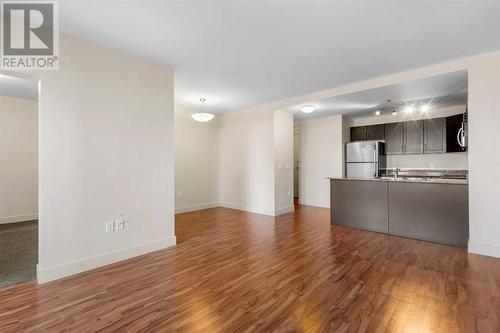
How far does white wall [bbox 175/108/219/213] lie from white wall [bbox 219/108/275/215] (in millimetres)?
247

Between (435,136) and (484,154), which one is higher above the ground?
(435,136)

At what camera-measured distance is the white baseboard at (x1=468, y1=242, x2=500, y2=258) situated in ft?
10.2

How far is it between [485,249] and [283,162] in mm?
3877

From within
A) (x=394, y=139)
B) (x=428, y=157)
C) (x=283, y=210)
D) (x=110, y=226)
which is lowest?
(x=283, y=210)

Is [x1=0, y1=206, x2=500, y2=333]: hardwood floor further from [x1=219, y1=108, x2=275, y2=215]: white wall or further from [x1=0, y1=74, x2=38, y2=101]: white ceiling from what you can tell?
[x1=0, y1=74, x2=38, y2=101]: white ceiling

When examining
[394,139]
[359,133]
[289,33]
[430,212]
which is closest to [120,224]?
[289,33]

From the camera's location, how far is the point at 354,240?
12.6 ft

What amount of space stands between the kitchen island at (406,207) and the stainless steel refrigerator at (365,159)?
5.95ft

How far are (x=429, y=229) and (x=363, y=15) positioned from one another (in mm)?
3431

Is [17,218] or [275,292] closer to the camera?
[275,292]

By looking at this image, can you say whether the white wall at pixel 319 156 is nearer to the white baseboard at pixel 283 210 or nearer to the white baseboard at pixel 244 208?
the white baseboard at pixel 283 210

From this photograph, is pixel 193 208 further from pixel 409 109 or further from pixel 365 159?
pixel 409 109

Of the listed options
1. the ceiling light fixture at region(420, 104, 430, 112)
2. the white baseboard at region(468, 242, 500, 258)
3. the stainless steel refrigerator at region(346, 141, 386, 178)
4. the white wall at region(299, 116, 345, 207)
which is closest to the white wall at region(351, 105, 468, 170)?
the ceiling light fixture at region(420, 104, 430, 112)

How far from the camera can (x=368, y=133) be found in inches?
255
